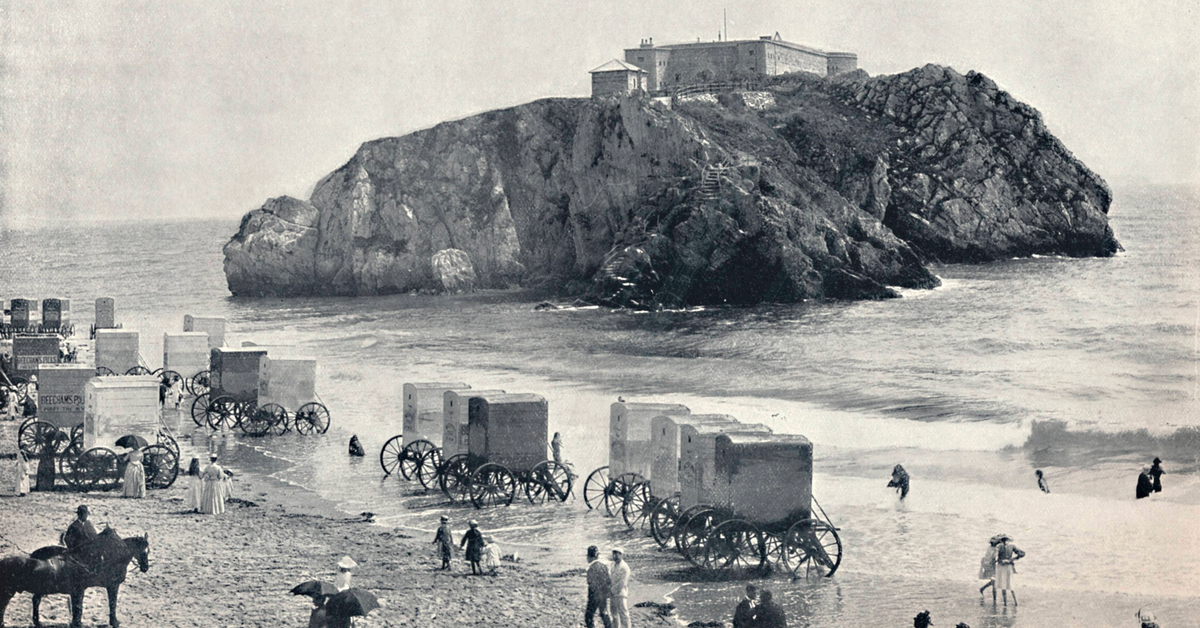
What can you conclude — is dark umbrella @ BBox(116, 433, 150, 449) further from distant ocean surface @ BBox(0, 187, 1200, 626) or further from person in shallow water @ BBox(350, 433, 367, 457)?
person in shallow water @ BBox(350, 433, 367, 457)

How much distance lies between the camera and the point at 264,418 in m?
31.7

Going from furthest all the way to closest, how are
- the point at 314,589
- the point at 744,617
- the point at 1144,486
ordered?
the point at 1144,486 < the point at 314,589 < the point at 744,617

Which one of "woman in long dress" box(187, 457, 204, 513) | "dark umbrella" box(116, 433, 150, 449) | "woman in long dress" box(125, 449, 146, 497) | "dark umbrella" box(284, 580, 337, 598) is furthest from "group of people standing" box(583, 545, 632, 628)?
"dark umbrella" box(116, 433, 150, 449)

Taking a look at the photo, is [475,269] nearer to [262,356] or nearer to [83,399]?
[262,356]

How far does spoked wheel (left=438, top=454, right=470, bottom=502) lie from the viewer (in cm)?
2339

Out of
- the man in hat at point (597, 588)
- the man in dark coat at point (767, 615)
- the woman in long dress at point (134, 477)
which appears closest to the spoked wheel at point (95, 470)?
the woman in long dress at point (134, 477)

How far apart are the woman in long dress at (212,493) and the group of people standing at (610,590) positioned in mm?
9670

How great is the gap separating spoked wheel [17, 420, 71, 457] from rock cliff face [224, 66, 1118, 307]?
5267 centimetres

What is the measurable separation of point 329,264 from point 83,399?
2864 inches

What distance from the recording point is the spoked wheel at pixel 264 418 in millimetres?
31672

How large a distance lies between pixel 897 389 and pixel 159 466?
33.4 meters

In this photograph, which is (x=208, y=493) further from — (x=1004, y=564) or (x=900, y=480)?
(x=900, y=480)

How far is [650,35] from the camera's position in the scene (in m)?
91.6

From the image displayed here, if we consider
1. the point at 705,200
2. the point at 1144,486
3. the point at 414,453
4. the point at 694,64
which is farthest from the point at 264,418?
the point at 694,64
